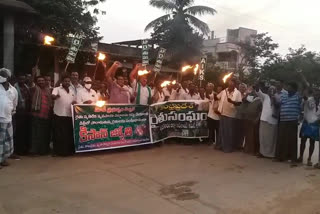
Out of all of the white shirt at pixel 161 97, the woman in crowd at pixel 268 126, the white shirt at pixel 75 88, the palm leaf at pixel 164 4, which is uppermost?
the palm leaf at pixel 164 4

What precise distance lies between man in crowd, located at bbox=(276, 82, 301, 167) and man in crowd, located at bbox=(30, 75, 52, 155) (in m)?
5.09

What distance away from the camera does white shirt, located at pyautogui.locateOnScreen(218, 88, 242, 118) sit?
8.68 metres

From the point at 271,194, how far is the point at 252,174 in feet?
3.97

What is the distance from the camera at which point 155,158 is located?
7.77 m

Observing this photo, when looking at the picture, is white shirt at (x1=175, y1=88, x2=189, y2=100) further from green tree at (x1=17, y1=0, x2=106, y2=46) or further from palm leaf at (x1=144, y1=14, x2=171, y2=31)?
palm leaf at (x1=144, y1=14, x2=171, y2=31)

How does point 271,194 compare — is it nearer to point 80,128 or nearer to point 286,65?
point 80,128

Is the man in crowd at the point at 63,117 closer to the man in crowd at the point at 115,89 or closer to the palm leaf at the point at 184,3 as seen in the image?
the man in crowd at the point at 115,89

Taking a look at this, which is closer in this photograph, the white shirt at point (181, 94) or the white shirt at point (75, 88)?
the white shirt at point (75, 88)

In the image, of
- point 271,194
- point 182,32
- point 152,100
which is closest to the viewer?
point 271,194

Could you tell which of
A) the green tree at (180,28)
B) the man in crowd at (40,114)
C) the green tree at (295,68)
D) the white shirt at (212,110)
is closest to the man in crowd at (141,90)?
the white shirt at (212,110)

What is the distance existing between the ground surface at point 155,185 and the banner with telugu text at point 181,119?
1.23 m

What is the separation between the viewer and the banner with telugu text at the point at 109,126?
298 inches

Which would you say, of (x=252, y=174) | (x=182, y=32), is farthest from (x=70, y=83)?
(x=182, y=32)

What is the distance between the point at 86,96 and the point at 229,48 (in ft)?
114
